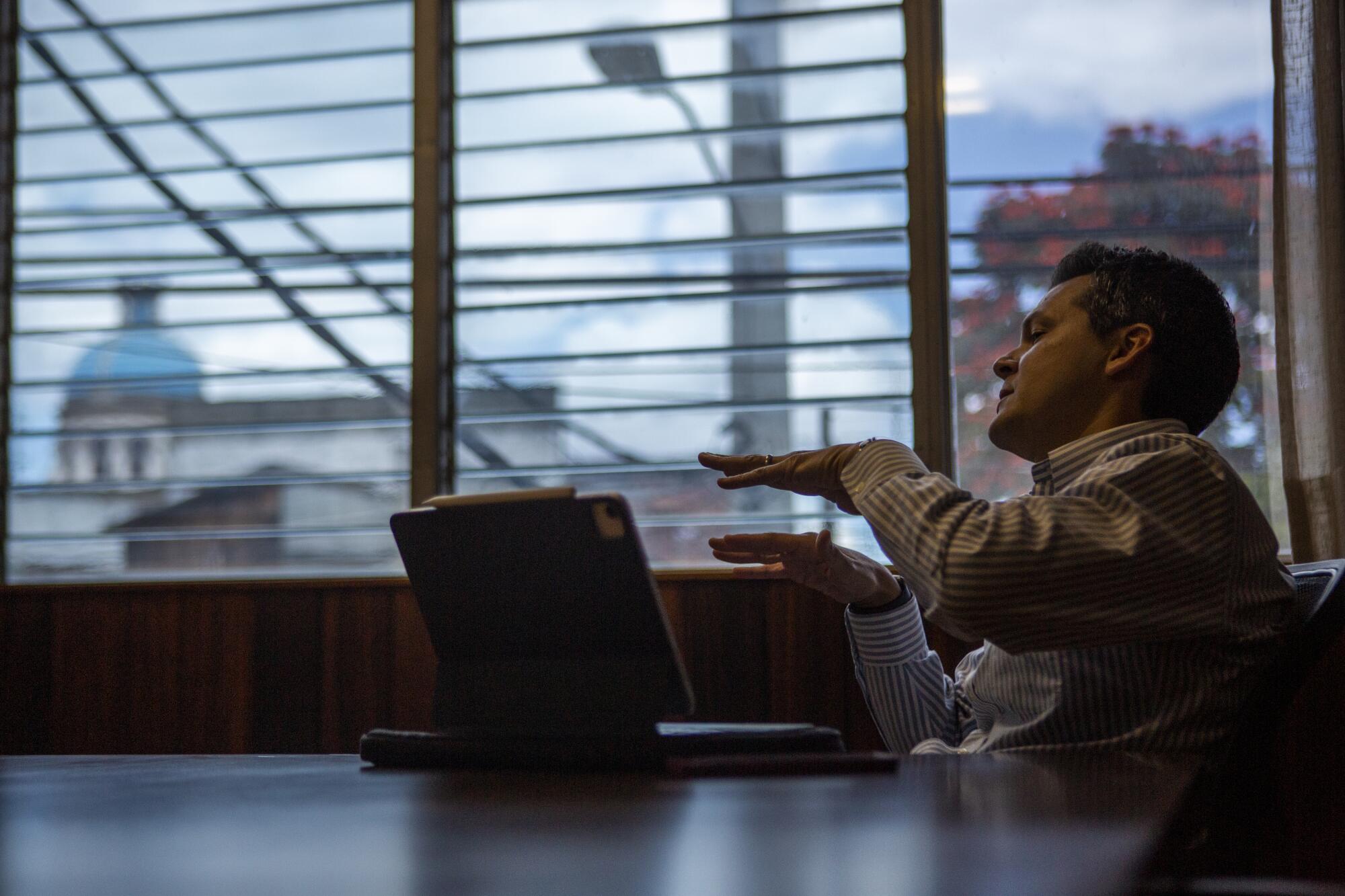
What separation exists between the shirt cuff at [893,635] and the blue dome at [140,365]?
1889mm

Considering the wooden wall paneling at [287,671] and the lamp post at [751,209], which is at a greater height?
the lamp post at [751,209]

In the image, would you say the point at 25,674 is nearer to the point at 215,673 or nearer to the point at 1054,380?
the point at 215,673

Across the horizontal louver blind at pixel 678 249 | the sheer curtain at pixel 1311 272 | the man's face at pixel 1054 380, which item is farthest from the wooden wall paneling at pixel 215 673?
the sheer curtain at pixel 1311 272

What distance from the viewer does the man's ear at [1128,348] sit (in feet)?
4.54

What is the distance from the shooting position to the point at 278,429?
2723 mm

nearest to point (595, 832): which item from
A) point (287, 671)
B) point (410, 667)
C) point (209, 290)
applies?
point (410, 667)

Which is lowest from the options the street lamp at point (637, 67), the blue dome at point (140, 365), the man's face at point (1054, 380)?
the man's face at point (1054, 380)

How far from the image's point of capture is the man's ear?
4.54ft

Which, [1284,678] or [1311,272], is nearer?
[1284,678]

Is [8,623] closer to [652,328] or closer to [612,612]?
[652,328]

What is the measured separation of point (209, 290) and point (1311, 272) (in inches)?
93.5

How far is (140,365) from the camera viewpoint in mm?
2805

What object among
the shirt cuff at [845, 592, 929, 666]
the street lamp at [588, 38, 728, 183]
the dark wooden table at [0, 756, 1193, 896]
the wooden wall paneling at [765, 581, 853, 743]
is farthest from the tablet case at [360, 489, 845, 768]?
the street lamp at [588, 38, 728, 183]

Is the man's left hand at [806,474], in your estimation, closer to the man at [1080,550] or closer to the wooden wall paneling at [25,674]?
the man at [1080,550]
